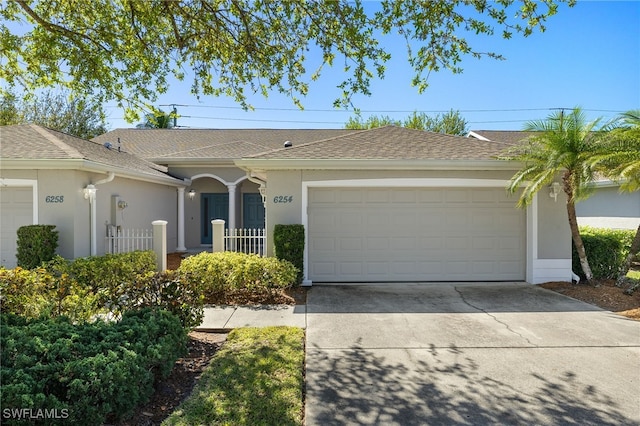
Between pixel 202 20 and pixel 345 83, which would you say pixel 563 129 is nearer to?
pixel 345 83

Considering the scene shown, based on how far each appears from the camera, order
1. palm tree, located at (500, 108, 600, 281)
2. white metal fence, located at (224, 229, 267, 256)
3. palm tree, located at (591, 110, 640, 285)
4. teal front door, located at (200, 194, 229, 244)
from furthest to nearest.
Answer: teal front door, located at (200, 194, 229, 244)
white metal fence, located at (224, 229, 267, 256)
palm tree, located at (500, 108, 600, 281)
palm tree, located at (591, 110, 640, 285)

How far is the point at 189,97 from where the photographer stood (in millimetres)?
8508

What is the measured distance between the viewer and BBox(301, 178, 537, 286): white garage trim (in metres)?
8.81

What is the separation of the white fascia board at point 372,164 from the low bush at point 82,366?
5.11m

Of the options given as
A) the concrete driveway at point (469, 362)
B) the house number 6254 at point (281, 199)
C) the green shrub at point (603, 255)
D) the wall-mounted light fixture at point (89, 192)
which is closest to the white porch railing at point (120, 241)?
the wall-mounted light fixture at point (89, 192)

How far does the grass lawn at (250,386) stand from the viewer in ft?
10.7

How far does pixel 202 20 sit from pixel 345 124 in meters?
28.7

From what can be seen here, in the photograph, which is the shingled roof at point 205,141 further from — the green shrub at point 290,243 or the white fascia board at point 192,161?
the green shrub at point 290,243

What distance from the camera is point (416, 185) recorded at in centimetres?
891

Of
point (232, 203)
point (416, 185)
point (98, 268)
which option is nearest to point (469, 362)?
point (416, 185)

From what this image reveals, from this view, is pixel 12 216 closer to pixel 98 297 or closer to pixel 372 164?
pixel 98 297

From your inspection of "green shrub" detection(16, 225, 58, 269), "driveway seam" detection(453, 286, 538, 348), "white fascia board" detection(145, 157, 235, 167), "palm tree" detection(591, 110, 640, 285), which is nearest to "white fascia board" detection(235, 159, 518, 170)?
"palm tree" detection(591, 110, 640, 285)

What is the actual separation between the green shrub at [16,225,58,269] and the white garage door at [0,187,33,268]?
736 mm

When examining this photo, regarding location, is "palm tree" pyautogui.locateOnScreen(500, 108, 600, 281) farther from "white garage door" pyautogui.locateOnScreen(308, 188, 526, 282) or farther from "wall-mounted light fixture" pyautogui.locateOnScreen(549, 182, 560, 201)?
"white garage door" pyautogui.locateOnScreen(308, 188, 526, 282)
